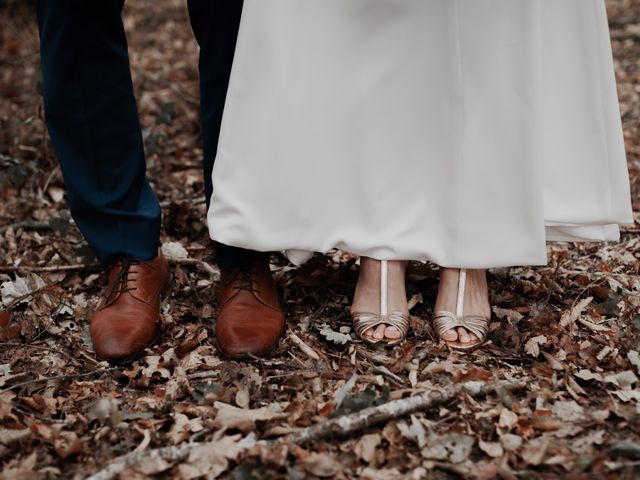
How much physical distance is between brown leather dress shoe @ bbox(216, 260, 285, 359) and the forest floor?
0.20 feet

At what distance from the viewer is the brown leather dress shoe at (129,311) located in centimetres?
239

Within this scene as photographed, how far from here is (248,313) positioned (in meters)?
2.46

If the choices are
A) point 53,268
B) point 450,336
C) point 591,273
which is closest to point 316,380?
point 450,336

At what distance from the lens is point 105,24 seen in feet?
7.57

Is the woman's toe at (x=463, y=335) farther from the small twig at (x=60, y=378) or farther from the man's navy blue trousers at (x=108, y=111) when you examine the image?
the small twig at (x=60, y=378)

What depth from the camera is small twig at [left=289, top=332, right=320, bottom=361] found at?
2.40 m

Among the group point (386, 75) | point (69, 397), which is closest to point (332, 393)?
point (69, 397)

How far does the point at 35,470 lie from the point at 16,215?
198 cm

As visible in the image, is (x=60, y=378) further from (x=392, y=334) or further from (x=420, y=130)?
(x=420, y=130)

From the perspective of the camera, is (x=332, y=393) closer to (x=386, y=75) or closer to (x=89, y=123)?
(x=386, y=75)

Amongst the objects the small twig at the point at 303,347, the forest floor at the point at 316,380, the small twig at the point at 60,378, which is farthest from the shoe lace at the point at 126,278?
the small twig at the point at 303,347

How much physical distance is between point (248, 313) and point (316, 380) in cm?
37

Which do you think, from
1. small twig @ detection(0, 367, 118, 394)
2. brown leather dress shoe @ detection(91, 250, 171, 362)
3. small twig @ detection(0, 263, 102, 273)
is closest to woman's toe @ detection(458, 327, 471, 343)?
brown leather dress shoe @ detection(91, 250, 171, 362)

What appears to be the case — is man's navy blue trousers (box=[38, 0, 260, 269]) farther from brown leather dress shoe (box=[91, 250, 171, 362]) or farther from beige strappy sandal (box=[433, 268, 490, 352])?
beige strappy sandal (box=[433, 268, 490, 352])
